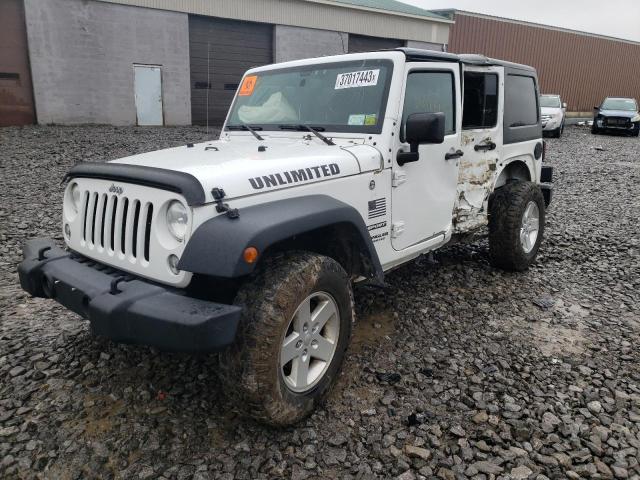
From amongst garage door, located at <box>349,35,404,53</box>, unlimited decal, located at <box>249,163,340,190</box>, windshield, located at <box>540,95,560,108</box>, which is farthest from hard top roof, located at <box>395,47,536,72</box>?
windshield, located at <box>540,95,560,108</box>

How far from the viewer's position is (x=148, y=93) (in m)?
15.7

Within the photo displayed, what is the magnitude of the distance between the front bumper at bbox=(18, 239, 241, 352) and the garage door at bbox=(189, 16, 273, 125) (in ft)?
47.9

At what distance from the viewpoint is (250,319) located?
2.29 meters

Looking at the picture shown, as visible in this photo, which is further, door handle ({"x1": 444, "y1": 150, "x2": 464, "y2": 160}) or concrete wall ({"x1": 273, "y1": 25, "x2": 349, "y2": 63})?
concrete wall ({"x1": 273, "y1": 25, "x2": 349, "y2": 63})

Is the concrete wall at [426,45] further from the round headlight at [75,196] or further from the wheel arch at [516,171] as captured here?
the round headlight at [75,196]

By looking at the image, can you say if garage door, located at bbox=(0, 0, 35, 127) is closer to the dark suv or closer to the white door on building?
the white door on building

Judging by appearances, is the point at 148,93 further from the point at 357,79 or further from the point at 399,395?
the point at 399,395

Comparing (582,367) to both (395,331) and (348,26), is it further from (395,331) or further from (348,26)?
(348,26)

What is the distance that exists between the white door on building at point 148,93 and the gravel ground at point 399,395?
12.1m

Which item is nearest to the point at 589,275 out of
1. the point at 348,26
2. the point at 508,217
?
the point at 508,217

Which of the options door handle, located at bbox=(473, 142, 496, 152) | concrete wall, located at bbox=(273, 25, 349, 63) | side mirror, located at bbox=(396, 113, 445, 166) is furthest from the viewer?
concrete wall, located at bbox=(273, 25, 349, 63)

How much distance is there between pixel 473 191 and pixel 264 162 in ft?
7.49

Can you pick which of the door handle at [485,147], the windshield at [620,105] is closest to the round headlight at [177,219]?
the door handle at [485,147]

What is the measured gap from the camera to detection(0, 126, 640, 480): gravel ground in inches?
94.9
